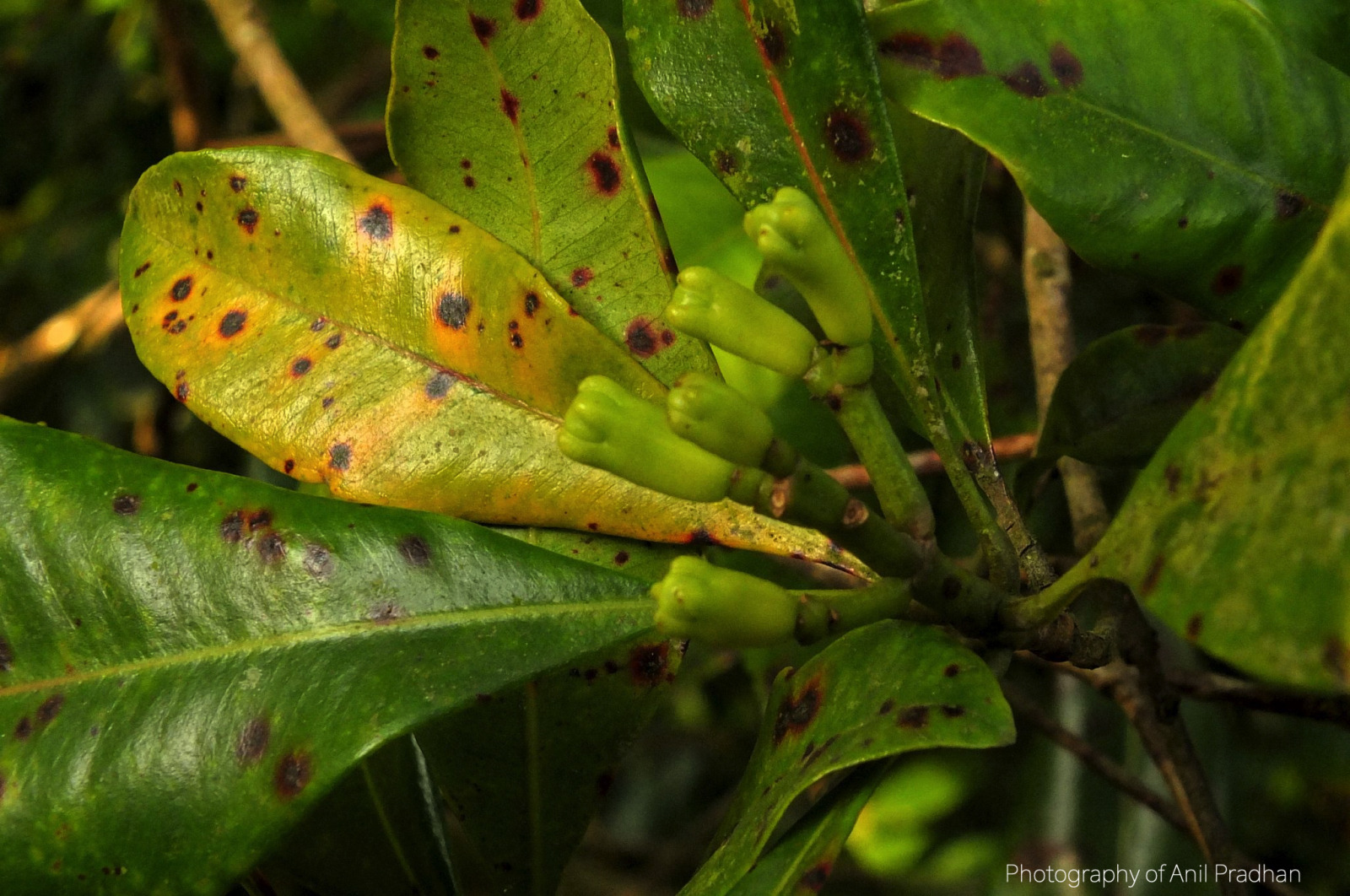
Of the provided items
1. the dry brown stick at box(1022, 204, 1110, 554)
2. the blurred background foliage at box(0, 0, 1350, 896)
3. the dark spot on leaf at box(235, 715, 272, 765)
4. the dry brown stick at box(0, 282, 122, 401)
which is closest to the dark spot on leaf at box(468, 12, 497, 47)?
the blurred background foliage at box(0, 0, 1350, 896)

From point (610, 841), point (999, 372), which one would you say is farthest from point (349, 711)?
point (610, 841)

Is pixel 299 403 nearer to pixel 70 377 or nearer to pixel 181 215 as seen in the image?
pixel 181 215

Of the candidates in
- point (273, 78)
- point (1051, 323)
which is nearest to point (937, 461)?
point (1051, 323)

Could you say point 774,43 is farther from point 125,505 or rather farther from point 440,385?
point 125,505

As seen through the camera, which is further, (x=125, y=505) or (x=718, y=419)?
(x=125, y=505)

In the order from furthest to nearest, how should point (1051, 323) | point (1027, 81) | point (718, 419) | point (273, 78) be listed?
point (273, 78) → point (1051, 323) → point (1027, 81) → point (718, 419)

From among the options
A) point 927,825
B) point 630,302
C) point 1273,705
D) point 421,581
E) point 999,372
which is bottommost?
point 927,825
